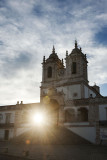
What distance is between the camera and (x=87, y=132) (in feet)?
90.0

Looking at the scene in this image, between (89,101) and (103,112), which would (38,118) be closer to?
(89,101)

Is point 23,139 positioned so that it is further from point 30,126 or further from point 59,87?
point 59,87

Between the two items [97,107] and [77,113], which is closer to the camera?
[97,107]

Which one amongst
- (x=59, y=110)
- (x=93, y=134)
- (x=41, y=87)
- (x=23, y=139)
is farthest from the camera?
(x=41, y=87)

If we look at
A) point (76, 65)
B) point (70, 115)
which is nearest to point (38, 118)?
point (70, 115)

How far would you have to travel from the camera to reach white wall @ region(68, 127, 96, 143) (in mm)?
26728

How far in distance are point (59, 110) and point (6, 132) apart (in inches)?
473

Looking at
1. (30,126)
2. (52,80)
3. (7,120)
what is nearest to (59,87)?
(52,80)

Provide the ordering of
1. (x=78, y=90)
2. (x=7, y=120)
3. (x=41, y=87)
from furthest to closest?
(x=41, y=87), (x=7, y=120), (x=78, y=90)

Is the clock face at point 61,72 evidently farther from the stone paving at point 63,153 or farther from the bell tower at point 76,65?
the stone paving at point 63,153

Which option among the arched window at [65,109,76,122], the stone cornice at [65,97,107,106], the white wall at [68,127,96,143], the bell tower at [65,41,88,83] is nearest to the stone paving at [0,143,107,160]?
the white wall at [68,127,96,143]

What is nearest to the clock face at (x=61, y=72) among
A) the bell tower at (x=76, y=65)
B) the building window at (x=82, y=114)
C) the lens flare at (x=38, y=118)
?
the bell tower at (x=76, y=65)

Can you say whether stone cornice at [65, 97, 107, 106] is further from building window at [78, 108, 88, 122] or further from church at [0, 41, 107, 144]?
building window at [78, 108, 88, 122]

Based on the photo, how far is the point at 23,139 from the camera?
28.6m
